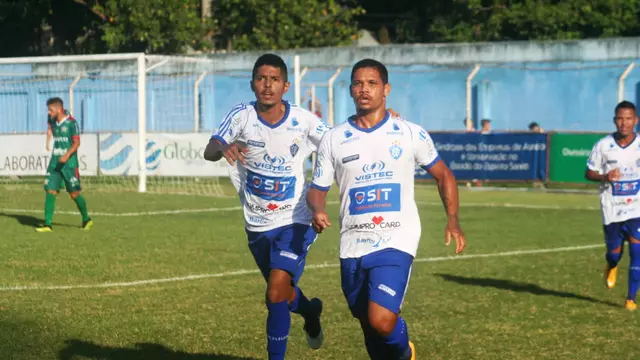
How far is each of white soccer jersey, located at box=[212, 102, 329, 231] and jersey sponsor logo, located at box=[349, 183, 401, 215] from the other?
4.24ft

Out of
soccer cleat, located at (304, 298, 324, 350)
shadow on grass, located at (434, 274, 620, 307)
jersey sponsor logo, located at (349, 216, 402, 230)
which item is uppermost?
jersey sponsor logo, located at (349, 216, 402, 230)

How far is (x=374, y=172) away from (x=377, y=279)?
0.69 m

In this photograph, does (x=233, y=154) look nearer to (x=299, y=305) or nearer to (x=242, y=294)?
(x=299, y=305)

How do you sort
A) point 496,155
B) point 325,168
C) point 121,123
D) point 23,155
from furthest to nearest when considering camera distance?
point 121,123, point 496,155, point 23,155, point 325,168

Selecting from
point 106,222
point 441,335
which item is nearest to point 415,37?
point 106,222

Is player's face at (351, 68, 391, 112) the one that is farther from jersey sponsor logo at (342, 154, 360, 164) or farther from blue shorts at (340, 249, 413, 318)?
blue shorts at (340, 249, 413, 318)

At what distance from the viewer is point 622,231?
1192 cm

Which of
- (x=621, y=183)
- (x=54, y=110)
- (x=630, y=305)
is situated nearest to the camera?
(x=630, y=305)

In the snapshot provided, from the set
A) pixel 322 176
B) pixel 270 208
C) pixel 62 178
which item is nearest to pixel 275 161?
pixel 270 208

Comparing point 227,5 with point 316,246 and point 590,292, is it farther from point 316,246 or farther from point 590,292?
point 590,292

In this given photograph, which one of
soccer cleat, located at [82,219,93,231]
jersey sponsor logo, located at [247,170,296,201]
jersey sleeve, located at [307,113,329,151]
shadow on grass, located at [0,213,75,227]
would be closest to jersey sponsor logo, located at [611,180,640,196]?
jersey sleeve, located at [307,113,329,151]

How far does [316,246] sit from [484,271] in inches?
137

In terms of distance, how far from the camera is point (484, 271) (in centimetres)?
1421

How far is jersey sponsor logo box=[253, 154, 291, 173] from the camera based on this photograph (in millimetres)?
8438
